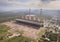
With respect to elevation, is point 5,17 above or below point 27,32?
above

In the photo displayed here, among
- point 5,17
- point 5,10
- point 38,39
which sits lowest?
point 38,39

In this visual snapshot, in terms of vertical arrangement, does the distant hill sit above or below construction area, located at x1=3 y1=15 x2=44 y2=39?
above

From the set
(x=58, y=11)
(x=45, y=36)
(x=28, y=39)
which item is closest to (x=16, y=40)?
(x=28, y=39)

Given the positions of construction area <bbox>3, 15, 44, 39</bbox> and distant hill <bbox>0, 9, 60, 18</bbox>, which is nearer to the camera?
construction area <bbox>3, 15, 44, 39</bbox>

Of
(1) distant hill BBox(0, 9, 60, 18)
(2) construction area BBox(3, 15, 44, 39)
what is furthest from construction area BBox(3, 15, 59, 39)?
(1) distant hill BBox(0, 9, 60, 18)

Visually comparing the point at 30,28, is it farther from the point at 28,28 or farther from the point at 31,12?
the point at 31,12

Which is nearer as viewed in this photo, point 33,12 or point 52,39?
point 52,39

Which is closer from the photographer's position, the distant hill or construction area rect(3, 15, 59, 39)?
construction area rect(3, 15, 59, 39)

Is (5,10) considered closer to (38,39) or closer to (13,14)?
(13,14)

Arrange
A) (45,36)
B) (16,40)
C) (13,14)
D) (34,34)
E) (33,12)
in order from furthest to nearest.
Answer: (33,12) → (13,14) → (34,34) → (45,36) → (16,40)

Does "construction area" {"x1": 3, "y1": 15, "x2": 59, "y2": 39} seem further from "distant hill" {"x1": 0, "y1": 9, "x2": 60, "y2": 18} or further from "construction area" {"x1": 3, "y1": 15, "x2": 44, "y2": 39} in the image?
"distant hill" {"x1": 0, "y1": 9, "x2": 60, "y2": 18}

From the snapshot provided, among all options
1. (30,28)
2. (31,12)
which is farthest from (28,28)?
(31,12)
